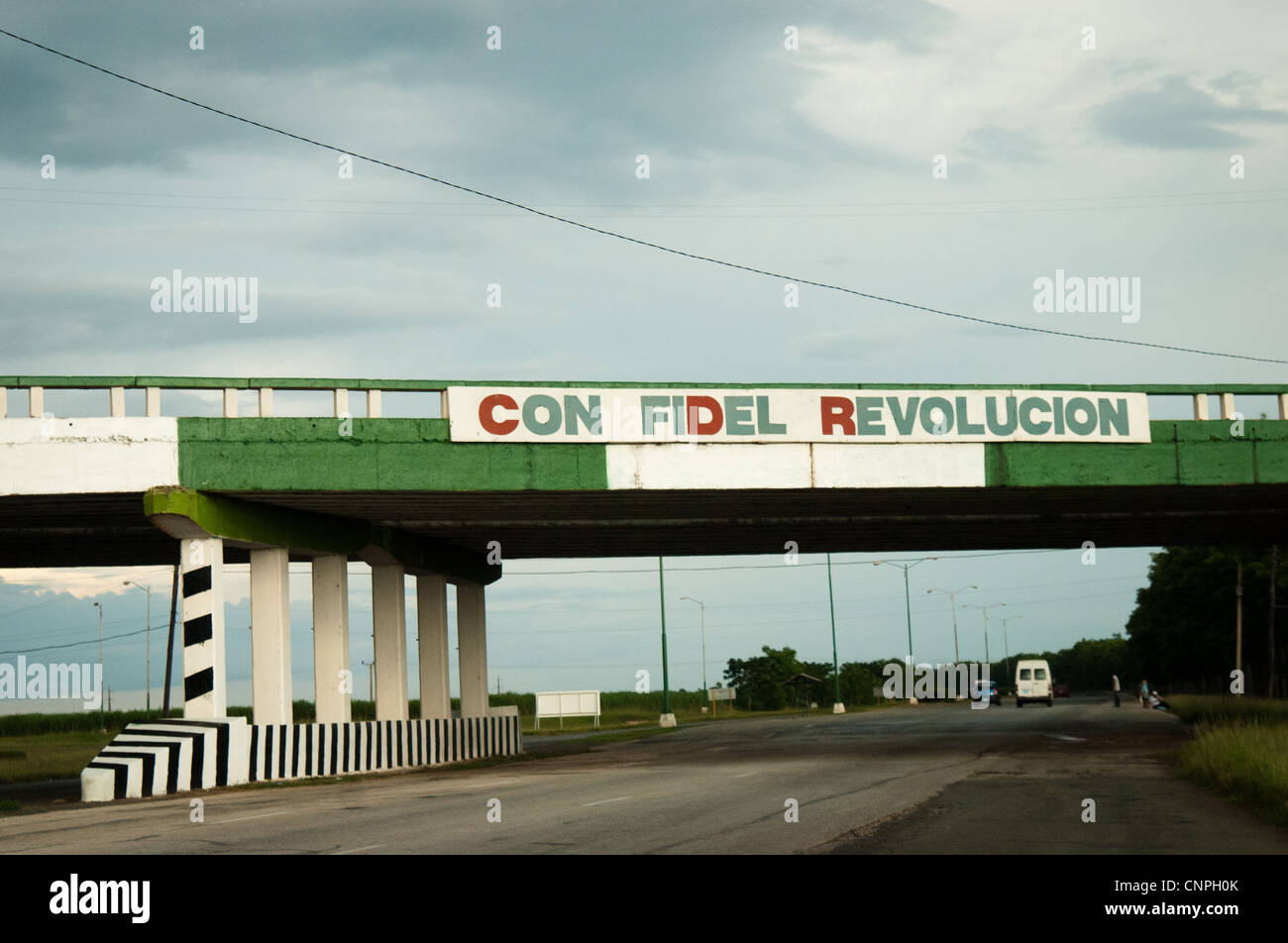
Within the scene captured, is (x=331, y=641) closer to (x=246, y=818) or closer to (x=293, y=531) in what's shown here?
(x=293, y=531)

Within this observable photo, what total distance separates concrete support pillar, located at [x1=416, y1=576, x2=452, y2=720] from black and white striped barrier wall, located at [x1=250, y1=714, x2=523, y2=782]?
3.61ft

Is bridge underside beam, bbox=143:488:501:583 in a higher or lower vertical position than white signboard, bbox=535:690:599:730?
higher

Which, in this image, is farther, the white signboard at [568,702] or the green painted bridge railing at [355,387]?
the white signboard at [568,702]

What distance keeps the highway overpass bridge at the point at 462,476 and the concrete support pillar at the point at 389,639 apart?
5cm

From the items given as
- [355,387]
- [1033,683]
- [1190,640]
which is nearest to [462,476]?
[355,387]

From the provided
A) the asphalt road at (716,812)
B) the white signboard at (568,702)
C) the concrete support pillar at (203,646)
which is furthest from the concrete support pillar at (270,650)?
the white signboard at (568,702)

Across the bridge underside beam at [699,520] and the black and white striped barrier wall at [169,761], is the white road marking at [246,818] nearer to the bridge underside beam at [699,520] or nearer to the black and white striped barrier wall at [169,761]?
the black and white striped barrier wall at [169,761]

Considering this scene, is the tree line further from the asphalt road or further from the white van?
the asphalt road

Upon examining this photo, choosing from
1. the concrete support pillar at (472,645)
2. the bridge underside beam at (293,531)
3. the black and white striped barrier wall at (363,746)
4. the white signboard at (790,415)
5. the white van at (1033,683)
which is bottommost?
the white van at (1033,683)

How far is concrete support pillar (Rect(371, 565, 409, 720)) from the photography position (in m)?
29.9

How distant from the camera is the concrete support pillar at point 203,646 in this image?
22.7 metres

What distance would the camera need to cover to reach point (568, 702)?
60094 mm

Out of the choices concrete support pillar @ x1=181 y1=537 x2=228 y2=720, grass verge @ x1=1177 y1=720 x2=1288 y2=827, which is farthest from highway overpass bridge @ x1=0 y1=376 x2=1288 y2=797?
grass verge @ x1=1177 y1=720 x2=1288 y2=827
